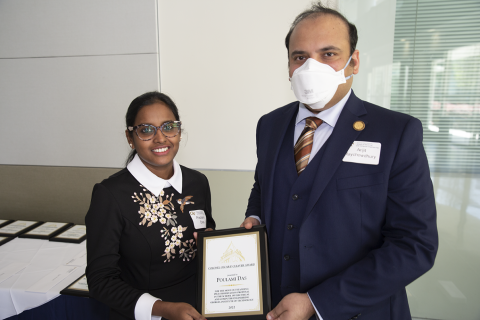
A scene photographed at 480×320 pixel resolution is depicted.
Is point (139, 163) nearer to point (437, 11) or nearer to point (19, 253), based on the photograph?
point (19, 253)

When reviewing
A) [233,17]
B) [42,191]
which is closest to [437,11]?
[233,17]

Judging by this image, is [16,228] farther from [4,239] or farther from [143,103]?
[143,103]

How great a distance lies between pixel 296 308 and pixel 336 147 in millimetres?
542

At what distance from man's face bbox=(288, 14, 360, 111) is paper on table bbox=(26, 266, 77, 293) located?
1.76 meters

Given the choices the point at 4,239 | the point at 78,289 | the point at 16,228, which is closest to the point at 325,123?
the point at 78,289

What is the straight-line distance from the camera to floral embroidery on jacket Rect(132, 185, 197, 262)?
4.20ft

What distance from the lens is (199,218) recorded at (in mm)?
1403

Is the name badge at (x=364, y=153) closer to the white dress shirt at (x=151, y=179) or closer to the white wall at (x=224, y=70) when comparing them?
the white dress shirt at (x=151, y=179)

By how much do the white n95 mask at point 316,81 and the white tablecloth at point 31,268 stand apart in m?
1.65

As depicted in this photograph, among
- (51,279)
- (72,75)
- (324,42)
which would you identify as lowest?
(51,279)

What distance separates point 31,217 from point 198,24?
2.38 m

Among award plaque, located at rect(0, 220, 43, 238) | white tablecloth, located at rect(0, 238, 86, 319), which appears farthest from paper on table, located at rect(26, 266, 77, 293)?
award plaque, located at rect(0, 220, 43, 238)

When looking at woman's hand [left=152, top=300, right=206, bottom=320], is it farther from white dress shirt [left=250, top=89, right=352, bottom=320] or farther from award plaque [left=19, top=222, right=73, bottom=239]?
award plaque [left=19, top=222, right=73, bottom=239]

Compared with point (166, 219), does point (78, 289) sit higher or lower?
lower
